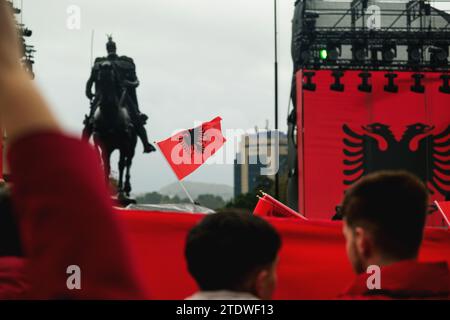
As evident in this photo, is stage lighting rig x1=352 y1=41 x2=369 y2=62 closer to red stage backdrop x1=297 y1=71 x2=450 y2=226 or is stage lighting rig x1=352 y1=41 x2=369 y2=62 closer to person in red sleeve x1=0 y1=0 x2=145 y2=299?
red stage backdrop x1=297 y1=71 x2=450 y2=226

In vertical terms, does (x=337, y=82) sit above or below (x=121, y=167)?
above

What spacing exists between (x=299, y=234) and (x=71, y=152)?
3110 mm

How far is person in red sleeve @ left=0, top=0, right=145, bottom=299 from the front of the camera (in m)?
0.66

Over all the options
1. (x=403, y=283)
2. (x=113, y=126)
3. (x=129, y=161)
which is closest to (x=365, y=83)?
(x=129, y=161)

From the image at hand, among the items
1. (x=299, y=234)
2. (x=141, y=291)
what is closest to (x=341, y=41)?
(x=299, y=234)

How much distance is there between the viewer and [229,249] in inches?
67.5

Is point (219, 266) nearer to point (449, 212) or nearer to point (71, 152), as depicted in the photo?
point (71, 152)

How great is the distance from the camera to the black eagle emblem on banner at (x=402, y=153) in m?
21.1

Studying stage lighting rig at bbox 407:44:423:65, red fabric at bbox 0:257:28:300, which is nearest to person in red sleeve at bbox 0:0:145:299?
red fabric at bbox 0:257:28:300

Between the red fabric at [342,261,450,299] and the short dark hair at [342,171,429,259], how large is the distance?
58 millimetres

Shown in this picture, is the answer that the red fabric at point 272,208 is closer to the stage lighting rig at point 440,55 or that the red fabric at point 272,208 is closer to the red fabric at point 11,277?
the red fabric at point 11,277

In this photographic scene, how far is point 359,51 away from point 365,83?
0.87 metres

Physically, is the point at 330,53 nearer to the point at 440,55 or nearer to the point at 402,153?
the point at 440,55
